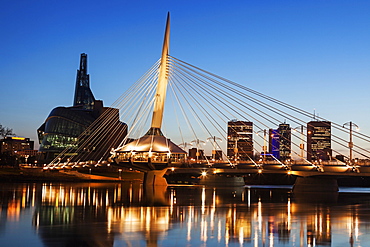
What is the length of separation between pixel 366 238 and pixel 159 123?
48638 millimetres

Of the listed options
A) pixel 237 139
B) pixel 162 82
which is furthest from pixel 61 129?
pixel 162 82

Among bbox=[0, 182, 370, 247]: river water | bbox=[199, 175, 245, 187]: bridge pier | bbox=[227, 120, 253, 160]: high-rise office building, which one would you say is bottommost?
bbox=[199, 175, 245, 187]: bridge pier

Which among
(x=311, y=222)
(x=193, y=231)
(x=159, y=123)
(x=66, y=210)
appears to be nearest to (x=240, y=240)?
(x=193, y=231)

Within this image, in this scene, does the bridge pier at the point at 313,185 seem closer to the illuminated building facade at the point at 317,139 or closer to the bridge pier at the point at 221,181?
the illuminated building facade at the point at 317,139

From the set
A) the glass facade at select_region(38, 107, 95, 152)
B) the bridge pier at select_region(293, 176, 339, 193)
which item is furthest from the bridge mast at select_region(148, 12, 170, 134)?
the glass facade at select_region(38, 107, 95, 152)

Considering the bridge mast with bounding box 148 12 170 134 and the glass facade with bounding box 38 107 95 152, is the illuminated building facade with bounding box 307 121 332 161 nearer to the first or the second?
the bridge mast with bounding box 148 12 170 134

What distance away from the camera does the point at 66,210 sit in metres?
27.0

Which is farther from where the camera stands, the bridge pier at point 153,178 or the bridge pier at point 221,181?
the bridge pier at point 221,181

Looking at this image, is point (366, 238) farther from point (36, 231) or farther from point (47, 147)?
point (47, 147)

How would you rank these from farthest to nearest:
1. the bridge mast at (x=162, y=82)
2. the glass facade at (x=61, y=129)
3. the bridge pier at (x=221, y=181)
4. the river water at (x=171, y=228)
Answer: the glass facade at (x=61, y=129) < the bridge pier at (x=221, y=181) < the bridge mast at (x=162, y=82) < the river water at (x=171, y=228)

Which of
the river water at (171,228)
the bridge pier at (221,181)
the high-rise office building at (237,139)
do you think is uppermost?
the high-rise office building at (237,139)

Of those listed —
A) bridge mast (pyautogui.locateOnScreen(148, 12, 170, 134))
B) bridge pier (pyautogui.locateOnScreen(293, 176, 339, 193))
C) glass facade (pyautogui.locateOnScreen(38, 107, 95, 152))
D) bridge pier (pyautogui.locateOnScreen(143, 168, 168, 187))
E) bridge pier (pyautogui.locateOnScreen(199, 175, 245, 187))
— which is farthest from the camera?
glass facade (pyautogui.locateOnScreen(38, 107, 95, 152))

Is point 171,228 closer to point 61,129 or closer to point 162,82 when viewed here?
point 162,82

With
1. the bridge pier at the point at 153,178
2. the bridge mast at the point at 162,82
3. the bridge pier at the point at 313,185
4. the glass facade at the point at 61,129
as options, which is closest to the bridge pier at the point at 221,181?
the bridge pier at the point at 153,178
